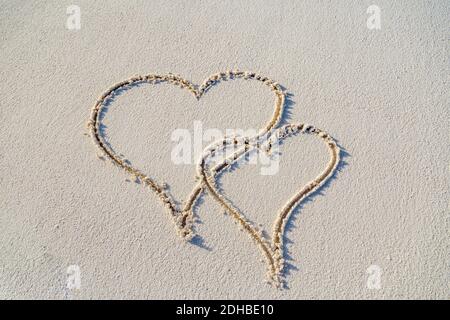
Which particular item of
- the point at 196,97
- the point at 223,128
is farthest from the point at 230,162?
the point at 196,97

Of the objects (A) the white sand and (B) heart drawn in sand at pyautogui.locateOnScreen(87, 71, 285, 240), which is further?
(B) heart drawn in sand at pyautogui.locateOnScreen(87, 71, 285, 240)

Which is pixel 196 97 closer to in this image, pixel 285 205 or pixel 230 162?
pixel 230 162

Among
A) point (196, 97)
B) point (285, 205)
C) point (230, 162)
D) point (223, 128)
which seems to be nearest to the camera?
point (285, 205)

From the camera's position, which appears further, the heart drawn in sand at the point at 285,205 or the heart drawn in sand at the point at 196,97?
the heart drawn in sand at the point at 196,97
